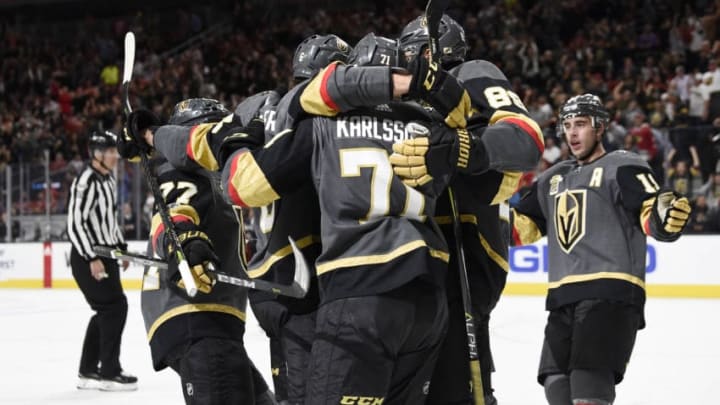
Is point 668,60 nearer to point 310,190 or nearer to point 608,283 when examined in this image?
point 608,283

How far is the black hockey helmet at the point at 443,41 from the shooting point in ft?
9.71

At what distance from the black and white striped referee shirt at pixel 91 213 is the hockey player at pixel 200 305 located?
2.94 m

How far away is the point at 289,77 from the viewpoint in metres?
17.9

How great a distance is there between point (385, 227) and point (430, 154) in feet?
0.64

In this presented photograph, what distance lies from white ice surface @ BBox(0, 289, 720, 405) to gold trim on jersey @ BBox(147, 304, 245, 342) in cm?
218

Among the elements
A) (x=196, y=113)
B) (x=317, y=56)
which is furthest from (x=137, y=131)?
(x=317, y=56)

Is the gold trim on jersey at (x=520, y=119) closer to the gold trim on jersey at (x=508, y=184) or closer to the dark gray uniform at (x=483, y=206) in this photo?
the dark gray uniform at (x=483, y=206)

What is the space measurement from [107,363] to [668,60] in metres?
10.0

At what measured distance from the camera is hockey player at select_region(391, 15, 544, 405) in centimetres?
237

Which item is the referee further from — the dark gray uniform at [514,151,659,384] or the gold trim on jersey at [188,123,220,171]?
the gold trim on jersey at [188,123,220,171]

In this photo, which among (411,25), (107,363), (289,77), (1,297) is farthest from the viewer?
(289,77)

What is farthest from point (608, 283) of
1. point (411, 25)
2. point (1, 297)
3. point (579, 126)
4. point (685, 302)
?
point (1, 297)

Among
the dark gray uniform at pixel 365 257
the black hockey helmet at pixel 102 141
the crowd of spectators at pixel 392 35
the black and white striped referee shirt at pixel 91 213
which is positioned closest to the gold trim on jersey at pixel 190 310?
the dark gray uniform at pixel 365 257

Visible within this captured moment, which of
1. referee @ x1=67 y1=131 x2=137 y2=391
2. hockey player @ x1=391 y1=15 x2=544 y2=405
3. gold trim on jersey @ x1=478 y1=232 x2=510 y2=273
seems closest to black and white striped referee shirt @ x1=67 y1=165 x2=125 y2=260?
referee @ x1=67 y1=131 x2=137 y2=391
